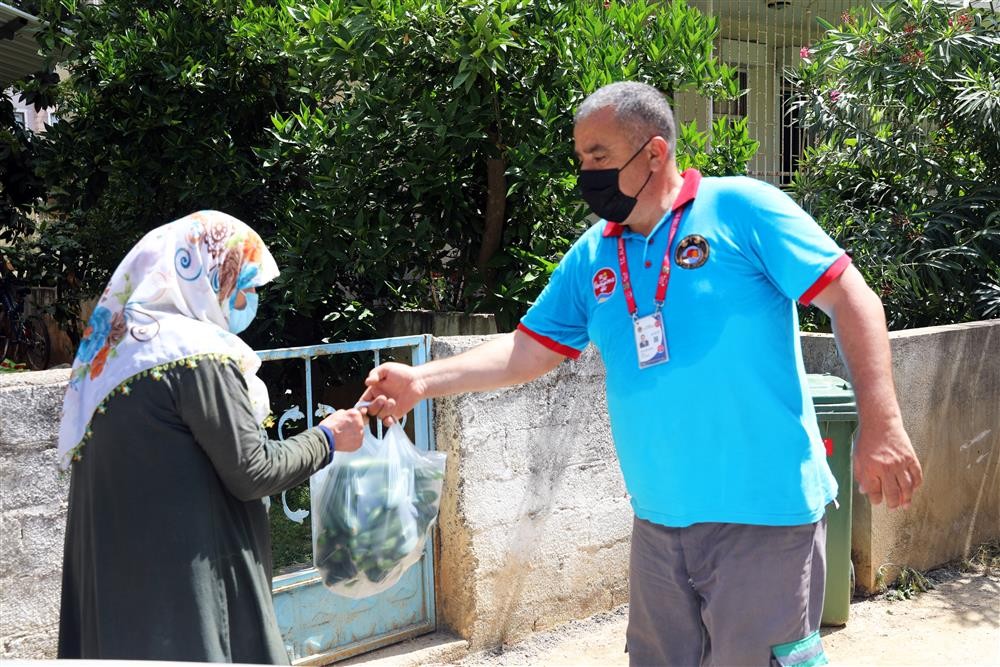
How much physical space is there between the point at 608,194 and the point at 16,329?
8.15 meters

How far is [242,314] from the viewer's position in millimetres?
2564

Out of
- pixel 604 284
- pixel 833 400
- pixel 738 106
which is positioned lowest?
pixel 833 400

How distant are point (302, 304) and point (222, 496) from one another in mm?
3115

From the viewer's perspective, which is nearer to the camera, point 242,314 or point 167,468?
point 167,468

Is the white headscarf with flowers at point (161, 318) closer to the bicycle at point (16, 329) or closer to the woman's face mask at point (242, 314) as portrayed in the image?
the woman's face mask at point (242, 314)

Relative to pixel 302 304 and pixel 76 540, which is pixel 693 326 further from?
pixel 302 304

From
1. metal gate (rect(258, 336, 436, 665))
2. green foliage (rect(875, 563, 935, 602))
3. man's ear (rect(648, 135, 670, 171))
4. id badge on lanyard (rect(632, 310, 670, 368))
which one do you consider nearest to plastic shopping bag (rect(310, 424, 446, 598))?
metal gate (rect(258, 336, 436, 665))

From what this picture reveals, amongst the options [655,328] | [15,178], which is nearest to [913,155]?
[655,328]

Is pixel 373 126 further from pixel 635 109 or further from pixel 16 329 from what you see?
pixel 16 329

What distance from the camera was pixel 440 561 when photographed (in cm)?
425

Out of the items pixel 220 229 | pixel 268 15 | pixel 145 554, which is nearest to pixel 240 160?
pixel 268 15

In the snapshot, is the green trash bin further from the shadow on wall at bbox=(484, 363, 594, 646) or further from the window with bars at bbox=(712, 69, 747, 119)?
the window with bars at bbox=(712, 69, 747, 119)

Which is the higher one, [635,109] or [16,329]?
[635,109]

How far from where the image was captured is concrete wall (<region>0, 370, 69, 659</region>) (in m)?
3.10
